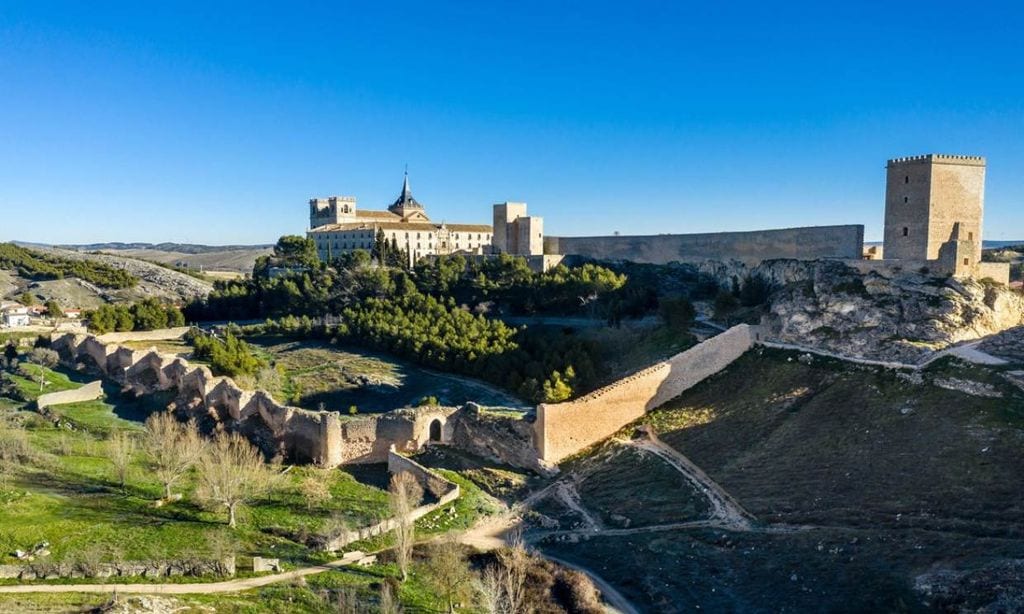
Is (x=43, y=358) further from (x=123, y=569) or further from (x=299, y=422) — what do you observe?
(x=123, y=569)

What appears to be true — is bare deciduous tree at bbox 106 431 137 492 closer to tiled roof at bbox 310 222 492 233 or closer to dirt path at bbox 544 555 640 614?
dirt path at bbox 544 555 640 614

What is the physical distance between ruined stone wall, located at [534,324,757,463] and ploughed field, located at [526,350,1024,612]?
23.0 inches

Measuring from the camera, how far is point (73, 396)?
1157 inches

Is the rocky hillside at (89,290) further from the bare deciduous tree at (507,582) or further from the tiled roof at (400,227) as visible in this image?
the bare deciduous tree at (507,582)

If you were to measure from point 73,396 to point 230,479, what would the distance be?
15.1 meters

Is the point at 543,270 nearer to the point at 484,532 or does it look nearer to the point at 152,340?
the point at 152,340

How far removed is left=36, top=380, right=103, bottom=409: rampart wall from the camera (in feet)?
93.3

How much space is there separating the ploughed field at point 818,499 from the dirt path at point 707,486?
99 mm

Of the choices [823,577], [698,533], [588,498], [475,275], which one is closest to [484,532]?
[588,498]

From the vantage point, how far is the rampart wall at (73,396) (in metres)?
28.4

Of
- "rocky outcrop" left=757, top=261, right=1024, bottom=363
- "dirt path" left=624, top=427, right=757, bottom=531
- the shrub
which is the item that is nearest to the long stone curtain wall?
"dirt path" left=624, top=427, right=757, bottom=531

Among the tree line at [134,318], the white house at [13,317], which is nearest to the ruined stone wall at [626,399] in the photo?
the tree line at [134,318]

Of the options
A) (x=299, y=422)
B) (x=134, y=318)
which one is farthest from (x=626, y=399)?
(x=134, y=318)

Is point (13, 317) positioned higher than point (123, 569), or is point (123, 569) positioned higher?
point (13, 317)
